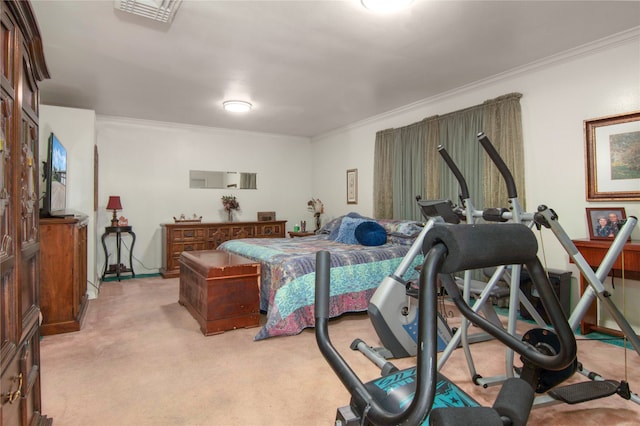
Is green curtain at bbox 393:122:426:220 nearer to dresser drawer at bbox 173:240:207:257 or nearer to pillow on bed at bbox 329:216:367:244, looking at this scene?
pillow on bed at bbox 329:216:367:244

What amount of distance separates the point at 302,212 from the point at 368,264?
371 cm

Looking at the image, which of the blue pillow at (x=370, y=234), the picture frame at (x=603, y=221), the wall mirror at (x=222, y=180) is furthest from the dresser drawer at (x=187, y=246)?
the picture frame at (x=603, y=221)

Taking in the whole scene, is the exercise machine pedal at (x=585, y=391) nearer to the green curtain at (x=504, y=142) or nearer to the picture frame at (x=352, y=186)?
the green curtain at (x=504, y=142)

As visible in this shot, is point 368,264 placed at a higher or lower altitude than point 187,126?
lower

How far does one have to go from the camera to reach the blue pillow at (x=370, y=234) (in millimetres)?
4043

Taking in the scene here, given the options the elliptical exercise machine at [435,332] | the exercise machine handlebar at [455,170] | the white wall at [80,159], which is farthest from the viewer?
the white wall at [80,159]

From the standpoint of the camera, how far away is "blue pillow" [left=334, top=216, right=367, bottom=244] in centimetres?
428

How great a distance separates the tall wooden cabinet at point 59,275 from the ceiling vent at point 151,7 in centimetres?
183

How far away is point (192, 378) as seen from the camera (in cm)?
225

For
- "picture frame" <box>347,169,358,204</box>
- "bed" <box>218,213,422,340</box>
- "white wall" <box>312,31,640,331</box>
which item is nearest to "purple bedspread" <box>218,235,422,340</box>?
"bed" <box>218,213,422,340</box>

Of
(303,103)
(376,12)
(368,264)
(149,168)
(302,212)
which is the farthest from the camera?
(302,212)

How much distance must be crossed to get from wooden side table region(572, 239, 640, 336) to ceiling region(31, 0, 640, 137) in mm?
1708

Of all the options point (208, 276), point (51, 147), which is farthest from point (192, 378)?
point (51, 147)

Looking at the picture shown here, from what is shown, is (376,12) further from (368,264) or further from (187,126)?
(187,126)
